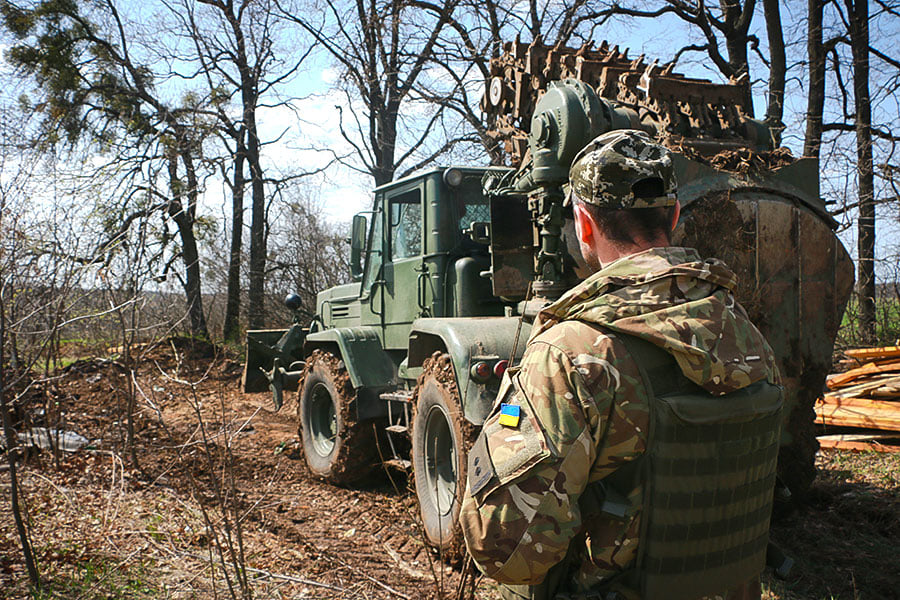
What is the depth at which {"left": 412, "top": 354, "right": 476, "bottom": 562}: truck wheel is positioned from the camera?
4.41 m

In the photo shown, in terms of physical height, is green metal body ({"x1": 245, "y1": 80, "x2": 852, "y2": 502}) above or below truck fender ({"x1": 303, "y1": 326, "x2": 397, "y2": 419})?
above

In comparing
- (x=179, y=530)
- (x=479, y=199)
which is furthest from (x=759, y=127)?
(x=179, y=530)

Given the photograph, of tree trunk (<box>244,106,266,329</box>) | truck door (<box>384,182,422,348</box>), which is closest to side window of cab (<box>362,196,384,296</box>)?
truck door (<box>384,182,422,348</box>)

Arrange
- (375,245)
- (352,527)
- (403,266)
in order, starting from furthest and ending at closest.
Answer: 1. (375,245)
2. (403,266)
3. (352,527)

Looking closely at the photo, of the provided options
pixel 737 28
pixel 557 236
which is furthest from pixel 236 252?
pixel 557 236

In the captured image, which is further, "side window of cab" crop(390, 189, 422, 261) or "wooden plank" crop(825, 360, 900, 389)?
"wooden plank" crop(825, 360, 900, 389)

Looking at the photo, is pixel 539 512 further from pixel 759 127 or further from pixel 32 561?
pixel 759 127

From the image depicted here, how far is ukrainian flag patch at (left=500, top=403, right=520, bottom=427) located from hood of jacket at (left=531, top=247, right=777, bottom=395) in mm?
272

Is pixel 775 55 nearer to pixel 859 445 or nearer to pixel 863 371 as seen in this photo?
pixel 863 371

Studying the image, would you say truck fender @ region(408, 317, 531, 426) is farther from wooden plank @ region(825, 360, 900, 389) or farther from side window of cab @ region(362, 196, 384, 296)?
wooden plank @ region(825, 360, 900, 389)

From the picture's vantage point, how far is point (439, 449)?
198 inches

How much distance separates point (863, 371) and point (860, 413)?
2.49 ft

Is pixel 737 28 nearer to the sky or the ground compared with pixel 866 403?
nearer to the sky

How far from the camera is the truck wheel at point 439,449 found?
4410 millimetres
